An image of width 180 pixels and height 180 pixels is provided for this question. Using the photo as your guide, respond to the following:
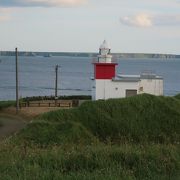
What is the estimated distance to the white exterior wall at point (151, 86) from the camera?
37375 mm

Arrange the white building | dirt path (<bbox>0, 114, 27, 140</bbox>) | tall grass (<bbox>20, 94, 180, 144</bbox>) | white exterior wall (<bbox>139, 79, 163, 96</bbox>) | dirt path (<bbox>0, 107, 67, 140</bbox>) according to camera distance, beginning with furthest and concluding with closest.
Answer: white exterior wall (<bbox>139, 79, 163, 96</bbox>) → the white building → dirt path (<bbox>0, 107, 67, 140</bbox>) → dirt path (<bbox>0, 114, 27, 140</bbox>) → tall grass (<bbox>20, 94, 180, 144</bbox>)

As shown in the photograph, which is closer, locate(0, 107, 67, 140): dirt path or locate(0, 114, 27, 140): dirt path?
locate(0, 114, 27, 140): dirt path

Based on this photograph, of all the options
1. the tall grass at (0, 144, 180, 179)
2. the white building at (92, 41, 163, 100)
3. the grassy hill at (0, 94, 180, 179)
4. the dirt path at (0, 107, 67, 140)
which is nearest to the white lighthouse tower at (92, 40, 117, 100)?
the white building at (92, 41, 163, 100)

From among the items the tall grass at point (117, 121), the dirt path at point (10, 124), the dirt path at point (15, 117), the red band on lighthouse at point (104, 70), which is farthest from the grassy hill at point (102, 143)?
the red band on lighthouse at point (104, 70)

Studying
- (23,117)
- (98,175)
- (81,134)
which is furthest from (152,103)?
(98,175)

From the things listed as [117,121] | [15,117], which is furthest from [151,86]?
[117,121]

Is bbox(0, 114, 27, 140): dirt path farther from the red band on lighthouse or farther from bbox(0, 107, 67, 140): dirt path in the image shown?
the red band on lighthouse

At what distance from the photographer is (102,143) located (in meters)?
13.6

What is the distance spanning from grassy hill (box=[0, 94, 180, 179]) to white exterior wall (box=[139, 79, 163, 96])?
13.7 meters

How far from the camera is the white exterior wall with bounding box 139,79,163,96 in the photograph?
1471 inches

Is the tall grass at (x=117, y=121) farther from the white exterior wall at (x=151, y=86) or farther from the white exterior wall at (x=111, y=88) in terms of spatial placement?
the white exterior wall at (x=151, y=86)

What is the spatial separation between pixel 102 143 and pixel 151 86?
81.1 feet

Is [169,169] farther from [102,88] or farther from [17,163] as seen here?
[102,88]

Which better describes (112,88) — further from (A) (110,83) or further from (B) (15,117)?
(B) (15,117)
